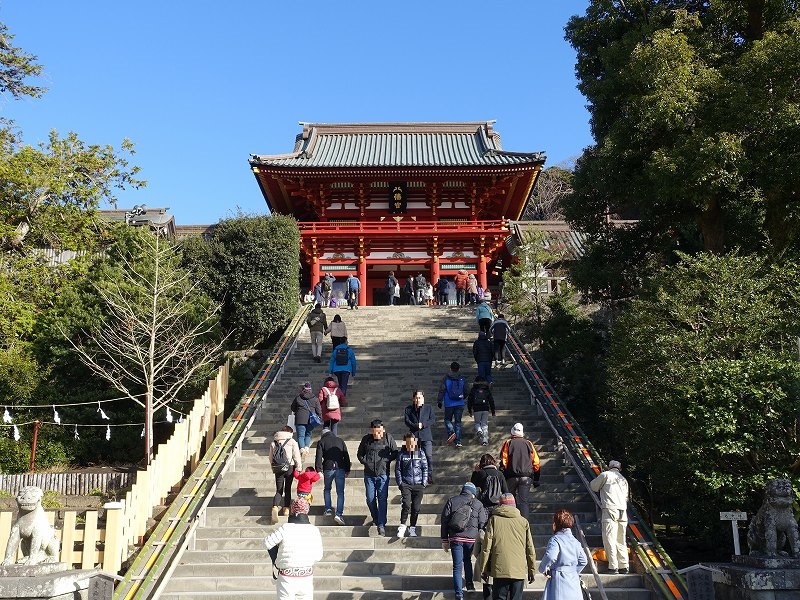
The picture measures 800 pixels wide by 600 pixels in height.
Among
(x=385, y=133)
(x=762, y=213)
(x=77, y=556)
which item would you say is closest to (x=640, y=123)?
(x=762, y=213)

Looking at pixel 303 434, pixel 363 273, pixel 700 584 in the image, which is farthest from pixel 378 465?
pixel 363 273

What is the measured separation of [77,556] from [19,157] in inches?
459

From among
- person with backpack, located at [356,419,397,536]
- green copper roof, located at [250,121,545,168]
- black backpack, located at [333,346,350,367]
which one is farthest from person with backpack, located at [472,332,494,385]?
green copper roof, located at [250,121,545,168]

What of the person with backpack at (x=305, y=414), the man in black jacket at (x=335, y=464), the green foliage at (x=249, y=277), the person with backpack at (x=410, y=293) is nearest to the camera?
the man in black jacket at (x=335, y=464)

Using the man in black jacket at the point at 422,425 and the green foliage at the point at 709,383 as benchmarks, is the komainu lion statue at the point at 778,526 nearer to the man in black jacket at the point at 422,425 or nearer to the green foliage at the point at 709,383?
the green foliage at the point at 709,383

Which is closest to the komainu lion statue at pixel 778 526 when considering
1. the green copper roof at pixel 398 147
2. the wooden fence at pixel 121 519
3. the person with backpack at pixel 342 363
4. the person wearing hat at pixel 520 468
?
the person wearing hat at pixel 520 468

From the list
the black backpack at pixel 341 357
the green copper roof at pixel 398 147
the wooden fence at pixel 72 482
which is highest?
the green copper roof at pixel 398 147

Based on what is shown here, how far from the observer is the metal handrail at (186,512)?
8.02 m

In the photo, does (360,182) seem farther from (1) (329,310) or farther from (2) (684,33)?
(2) (684,33)

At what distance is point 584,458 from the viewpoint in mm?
10961

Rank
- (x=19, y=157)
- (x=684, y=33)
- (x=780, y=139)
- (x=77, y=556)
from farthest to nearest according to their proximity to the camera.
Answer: (x=19, y=157) < (x=684, y=33) < (x=780, y=139) < (x=77, y=556)

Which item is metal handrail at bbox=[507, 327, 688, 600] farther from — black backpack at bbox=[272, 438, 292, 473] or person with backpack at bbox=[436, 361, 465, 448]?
black backpack at bbox=[272, 438, 292, 473]

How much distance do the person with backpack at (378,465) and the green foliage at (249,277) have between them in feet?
36.2

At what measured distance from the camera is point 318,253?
28469 millimetres
